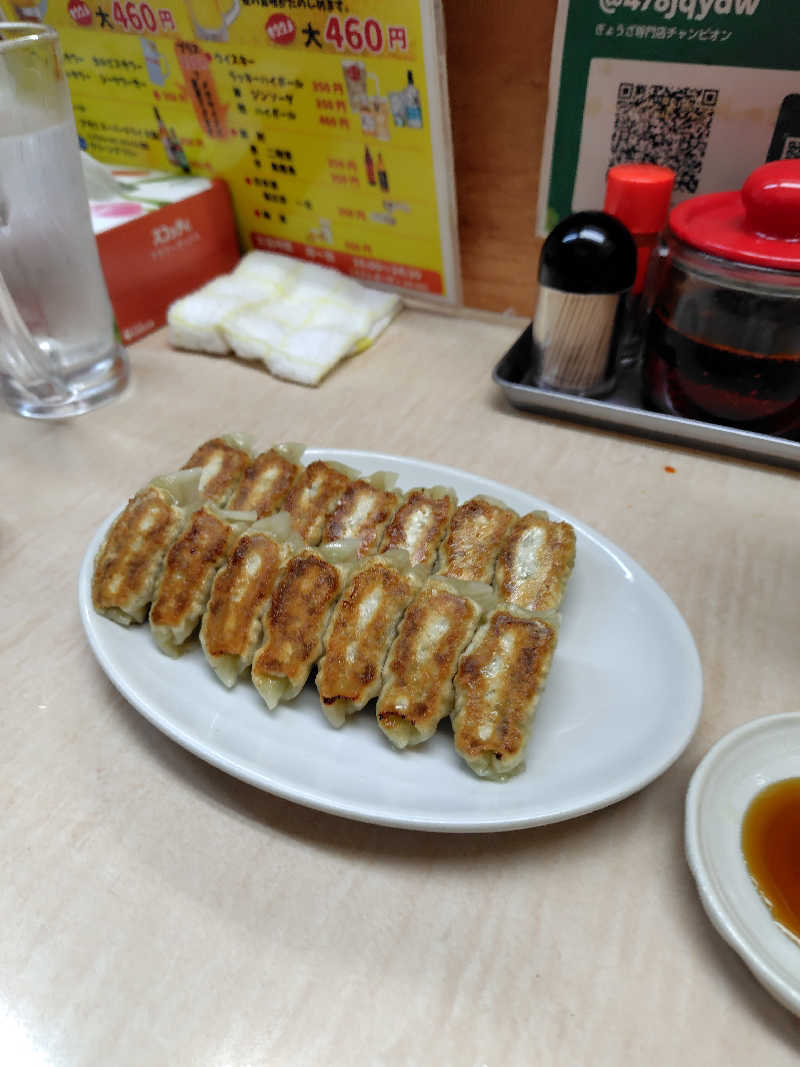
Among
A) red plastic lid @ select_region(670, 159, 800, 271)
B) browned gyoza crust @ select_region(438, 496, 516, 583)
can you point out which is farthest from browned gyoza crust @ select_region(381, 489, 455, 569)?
red plastic lid @ select_region(670, 159, 800, 271)

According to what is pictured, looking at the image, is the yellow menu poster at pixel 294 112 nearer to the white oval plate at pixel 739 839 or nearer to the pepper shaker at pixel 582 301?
the pepper shaker at pixel 582 301

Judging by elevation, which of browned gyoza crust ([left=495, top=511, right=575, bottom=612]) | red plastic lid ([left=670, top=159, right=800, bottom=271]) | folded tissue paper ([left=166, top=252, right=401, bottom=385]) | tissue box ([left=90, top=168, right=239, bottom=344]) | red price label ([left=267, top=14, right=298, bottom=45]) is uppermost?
red price label ([left=267, top=14, right=298, bottom=45])

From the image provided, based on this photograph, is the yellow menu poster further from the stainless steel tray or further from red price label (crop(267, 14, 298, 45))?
the stainless steel tray

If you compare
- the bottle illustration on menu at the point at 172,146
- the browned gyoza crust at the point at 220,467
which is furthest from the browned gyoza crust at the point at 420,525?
the bottle illustration on menu at the point at 172,146

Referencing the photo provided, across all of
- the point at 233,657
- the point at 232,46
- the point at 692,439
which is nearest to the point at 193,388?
the point at 232,46

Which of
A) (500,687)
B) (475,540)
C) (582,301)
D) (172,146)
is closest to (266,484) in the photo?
(475,540)

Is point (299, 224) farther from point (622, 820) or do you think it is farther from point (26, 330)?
point (622, 820)
